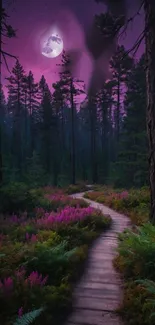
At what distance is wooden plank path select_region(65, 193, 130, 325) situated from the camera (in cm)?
512

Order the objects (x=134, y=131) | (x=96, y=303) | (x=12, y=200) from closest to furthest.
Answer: (x=96, y=303) < (x=12, y=200) < (x=134, y=131)

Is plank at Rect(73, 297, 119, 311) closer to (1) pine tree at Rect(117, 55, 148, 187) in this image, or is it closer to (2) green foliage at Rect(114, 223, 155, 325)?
(2) green foliage at Rect(114, 223, 155, 325)

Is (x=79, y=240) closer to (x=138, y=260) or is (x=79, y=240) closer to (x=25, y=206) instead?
(x=138, y=260)

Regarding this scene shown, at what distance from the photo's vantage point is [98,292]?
20.0ft

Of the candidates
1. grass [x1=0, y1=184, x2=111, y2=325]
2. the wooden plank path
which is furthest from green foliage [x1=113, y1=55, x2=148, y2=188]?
the wooden plank path

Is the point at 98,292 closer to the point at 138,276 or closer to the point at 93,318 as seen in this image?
the point at 138,276

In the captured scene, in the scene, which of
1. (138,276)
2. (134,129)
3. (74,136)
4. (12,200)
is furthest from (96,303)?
(74,136)

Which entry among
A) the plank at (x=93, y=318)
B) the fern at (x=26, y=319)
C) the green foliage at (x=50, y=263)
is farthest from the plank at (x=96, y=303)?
the fern at (x=26, y=319)

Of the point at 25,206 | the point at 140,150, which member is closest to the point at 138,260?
the point at 25,206

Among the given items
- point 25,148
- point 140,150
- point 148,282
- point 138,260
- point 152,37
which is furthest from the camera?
point 25,148

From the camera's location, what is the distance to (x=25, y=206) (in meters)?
13.8

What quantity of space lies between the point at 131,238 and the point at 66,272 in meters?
1.61

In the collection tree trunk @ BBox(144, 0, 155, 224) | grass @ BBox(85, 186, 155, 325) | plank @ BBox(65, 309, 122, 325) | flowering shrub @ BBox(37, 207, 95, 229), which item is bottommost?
plank @ BBox(65, 309, 122, 325)

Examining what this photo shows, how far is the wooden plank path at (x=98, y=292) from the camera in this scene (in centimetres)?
512
